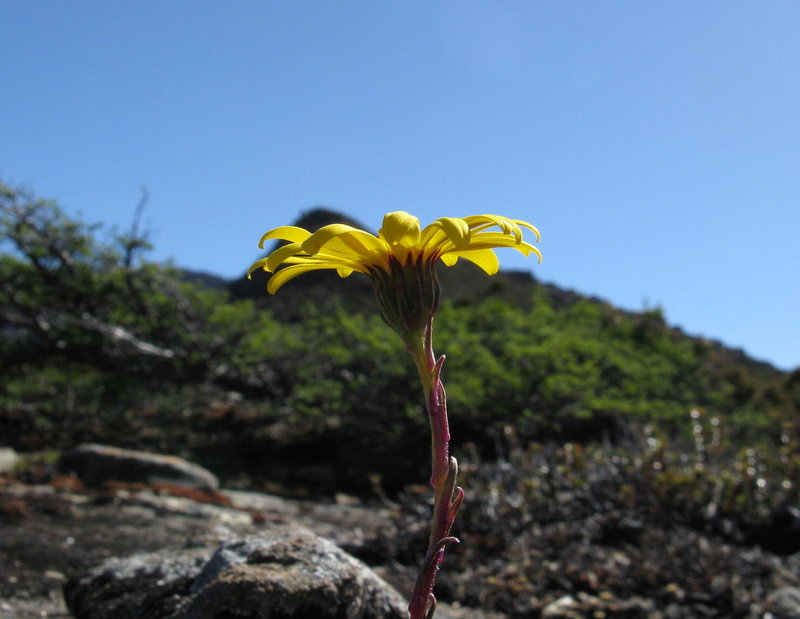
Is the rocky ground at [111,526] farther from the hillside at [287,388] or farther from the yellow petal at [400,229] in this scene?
the yellow petal at [400,229]

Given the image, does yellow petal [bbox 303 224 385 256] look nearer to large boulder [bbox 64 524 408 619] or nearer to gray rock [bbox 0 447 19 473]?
large boulder [bbox 64 524 408 619]

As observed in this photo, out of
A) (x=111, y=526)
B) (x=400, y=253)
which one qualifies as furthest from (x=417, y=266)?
(x=111, y=526)

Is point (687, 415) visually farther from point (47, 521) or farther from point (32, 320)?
point (32, 320)

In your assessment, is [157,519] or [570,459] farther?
[570,459]

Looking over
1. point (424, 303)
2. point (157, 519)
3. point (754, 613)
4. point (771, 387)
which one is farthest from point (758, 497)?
point (771, 387)

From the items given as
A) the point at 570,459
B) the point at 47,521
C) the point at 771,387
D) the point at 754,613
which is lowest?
the point at 47,521

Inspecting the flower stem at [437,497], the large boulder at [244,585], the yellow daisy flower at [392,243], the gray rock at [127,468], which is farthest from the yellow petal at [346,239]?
the gray rock at [127,468]

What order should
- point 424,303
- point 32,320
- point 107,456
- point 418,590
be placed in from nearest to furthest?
point 418,590 < point 424,303 < point 107,456 < point 32,320
